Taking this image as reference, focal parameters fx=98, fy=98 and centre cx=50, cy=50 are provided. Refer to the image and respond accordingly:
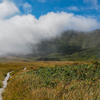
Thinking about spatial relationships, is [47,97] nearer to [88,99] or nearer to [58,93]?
[58,93]

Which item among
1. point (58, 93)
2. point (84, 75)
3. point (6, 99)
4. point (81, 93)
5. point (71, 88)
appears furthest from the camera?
point (84, 75)

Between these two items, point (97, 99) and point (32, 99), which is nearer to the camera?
point (97, 99)

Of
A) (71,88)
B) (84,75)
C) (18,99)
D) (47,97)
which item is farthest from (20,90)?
(84,75)

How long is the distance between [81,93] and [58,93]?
1993mm

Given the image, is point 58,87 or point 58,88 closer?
point 58,88

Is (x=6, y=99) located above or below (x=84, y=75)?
below

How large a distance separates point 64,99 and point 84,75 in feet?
28.6

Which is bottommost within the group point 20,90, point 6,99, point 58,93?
point 6,99

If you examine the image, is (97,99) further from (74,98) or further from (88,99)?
(74,98)

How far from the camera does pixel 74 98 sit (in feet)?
24.1

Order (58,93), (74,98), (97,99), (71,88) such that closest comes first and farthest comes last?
(97,99) → (74,98) → (58,93) → (71,88)

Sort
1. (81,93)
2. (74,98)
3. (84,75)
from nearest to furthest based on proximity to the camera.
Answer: (74,98) < (81,93) < (84,75)

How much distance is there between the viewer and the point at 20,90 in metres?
12.0

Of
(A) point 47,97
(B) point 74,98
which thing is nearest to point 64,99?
(B) point 74,98
